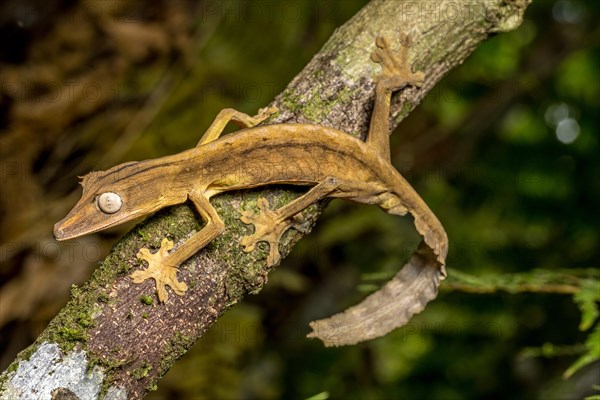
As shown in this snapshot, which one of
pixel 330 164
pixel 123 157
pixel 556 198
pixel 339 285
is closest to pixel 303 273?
pixel 339 285

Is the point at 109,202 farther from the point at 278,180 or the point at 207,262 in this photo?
the point at 278,180

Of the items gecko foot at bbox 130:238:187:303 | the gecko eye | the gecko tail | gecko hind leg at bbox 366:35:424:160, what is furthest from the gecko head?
gecko hind leg at bbox 366:35:424:160

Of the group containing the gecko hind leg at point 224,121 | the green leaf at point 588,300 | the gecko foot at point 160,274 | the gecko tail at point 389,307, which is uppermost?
the gecko hind leg at point 224,121

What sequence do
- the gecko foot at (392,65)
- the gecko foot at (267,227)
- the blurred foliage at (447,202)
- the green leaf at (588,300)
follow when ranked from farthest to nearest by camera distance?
the blurred foliage at (447,202), the green leaf at (588,300), the gecko foot at (392,65), the gecko foot at (267,227)

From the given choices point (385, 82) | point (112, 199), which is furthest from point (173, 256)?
point (385, 82)

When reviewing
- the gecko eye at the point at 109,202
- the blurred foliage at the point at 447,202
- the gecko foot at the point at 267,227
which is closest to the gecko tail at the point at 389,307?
the gecko foot at the point at 267,227

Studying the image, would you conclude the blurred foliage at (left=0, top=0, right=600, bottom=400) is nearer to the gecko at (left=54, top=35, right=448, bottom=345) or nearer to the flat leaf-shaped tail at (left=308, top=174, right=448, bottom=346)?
the flat leaf-shaped tail at (left=308, top=174, right=448, bottom=346)

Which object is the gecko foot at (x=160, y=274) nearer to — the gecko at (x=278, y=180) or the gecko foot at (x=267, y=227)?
the gecko at (x=278, y=180)
